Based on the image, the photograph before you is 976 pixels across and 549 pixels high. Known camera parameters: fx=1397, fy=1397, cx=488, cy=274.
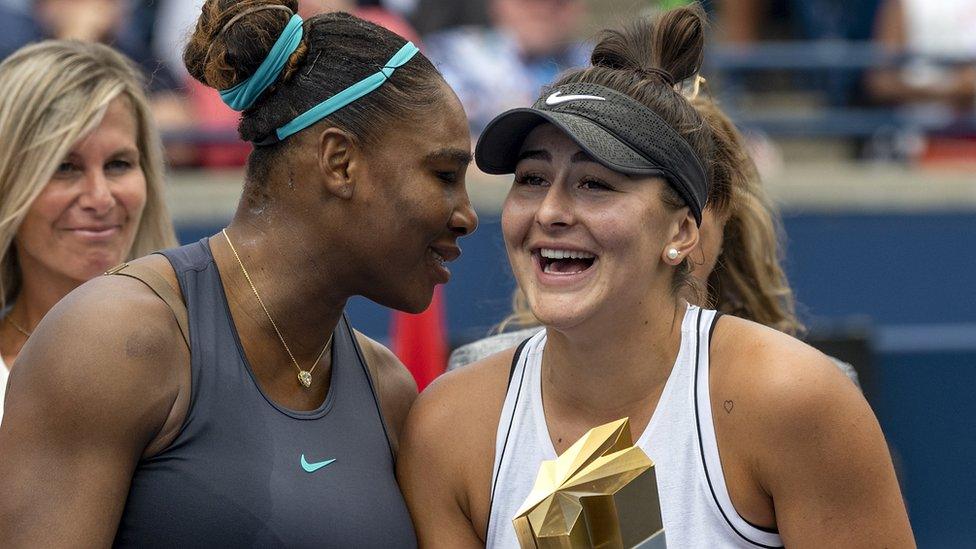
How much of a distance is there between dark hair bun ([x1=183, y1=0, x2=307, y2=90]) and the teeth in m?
0.60

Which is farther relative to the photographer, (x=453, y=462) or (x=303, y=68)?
(x=453, y=462)

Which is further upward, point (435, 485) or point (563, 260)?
point (563, 260)

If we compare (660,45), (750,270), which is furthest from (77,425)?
(750,270)

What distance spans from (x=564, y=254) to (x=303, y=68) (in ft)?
2.02

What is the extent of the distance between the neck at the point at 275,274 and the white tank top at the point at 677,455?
0.46 meters

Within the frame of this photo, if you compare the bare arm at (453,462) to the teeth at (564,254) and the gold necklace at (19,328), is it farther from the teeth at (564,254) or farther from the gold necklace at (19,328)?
the gold necklace at (19,328)

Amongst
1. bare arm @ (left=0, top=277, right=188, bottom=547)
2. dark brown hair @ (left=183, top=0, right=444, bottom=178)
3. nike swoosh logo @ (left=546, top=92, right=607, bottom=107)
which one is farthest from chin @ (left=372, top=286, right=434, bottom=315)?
bare arm @ (left=0, top=277, right=188, bottom=547)

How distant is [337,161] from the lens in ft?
8.71

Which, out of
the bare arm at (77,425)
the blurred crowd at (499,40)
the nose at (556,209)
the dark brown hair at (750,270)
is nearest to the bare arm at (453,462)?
the nose at (556,209)

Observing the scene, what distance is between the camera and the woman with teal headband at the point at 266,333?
236 centimetres

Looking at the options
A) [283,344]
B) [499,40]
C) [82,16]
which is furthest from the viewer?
[499,40]

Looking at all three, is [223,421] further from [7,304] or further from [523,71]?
[523,71]

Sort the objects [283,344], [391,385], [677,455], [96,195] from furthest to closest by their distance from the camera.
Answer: [96,195] < [391,385] < [283,344] < [677,455]

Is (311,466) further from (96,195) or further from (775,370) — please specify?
(96,195)
